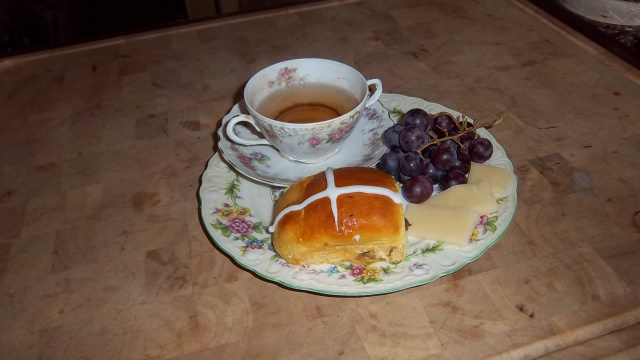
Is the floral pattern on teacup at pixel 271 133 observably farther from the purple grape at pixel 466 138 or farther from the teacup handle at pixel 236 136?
the purple grape at pixel 466 138

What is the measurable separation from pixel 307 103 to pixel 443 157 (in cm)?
29

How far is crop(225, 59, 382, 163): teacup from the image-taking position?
2.65 ft

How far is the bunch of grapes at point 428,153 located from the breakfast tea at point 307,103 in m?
0.11

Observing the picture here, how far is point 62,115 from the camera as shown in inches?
47.3

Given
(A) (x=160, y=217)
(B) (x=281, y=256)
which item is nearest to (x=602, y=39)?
(B) (x=281, y=256)

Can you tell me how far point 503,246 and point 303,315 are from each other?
Result: 1.16ft

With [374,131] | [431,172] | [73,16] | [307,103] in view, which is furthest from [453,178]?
[73,16]

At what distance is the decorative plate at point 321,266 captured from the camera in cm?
67

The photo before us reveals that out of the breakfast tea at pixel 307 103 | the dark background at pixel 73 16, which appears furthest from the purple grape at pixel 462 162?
the dark background at pixel 73 16

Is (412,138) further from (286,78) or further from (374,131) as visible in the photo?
(286,78)

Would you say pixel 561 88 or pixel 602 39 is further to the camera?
pixel 602 39

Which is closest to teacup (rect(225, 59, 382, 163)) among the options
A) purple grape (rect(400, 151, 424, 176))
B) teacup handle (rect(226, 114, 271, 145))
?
teacup handle (rect(226, 114, 271, 145))

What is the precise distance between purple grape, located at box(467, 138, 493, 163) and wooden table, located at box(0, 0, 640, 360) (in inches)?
4.8

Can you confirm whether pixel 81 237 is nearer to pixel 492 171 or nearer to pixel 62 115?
pixel 62 115
